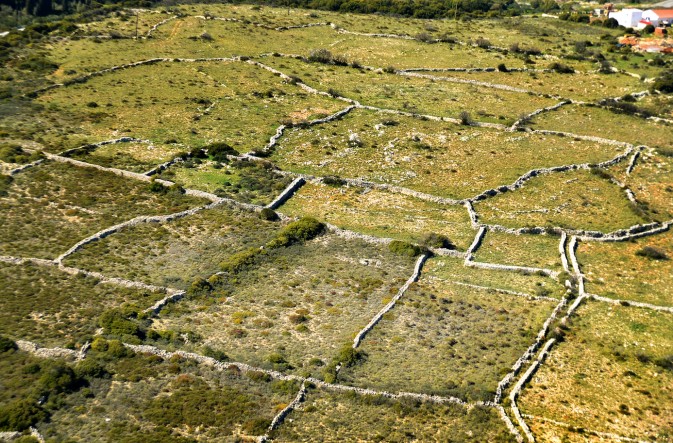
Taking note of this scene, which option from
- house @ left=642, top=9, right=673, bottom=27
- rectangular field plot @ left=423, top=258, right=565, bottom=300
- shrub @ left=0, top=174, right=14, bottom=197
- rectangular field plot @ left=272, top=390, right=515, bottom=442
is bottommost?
rectangular field plot @ left=423, top=258, right=565, bottom=300

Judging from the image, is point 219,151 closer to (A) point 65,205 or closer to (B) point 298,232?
(A) point 65,205

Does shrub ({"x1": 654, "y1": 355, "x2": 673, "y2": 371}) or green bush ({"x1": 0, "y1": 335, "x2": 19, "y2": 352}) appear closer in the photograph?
green bush ({"x1": 0, "y1": 335, "x2": 19, "y2": 352})

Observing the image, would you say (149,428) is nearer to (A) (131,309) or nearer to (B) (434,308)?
(A) (131,309)

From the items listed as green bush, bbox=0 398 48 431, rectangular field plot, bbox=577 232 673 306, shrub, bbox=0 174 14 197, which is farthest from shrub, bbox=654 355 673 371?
shrub, bbox=0 174 14 197

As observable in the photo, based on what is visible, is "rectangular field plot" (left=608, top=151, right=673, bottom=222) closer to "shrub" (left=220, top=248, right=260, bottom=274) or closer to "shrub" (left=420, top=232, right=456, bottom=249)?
"shrub" (left=420, top=232, right=456, bottom=249)

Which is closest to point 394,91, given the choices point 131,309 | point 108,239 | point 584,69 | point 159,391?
point 584,69

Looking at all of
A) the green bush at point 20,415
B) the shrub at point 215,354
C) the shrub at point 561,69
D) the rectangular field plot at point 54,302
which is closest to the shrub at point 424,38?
the shrub at point 561,69
